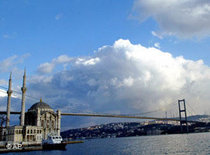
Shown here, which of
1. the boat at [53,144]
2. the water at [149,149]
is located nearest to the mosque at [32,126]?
the water at [149,149]

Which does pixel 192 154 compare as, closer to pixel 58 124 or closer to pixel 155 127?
pixel 58 124

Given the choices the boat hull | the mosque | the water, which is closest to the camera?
the water

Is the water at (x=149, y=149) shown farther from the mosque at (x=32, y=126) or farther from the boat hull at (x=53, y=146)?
the mosque at (x=32, y=126)

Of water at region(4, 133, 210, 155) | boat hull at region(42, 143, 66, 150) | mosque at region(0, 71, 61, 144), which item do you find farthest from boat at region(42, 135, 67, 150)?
mosque at region(0, 71, 61, 144)

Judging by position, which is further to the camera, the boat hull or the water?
the boat hull

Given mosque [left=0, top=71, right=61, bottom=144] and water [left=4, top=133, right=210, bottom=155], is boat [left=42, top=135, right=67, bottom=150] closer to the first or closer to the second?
water [left=4, top=133, right=210, bottom=155]

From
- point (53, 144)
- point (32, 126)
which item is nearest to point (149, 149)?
point (53, 144)

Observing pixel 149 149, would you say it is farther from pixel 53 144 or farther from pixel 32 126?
pixel 32 126

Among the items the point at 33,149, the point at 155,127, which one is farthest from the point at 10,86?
the point at 155,127
